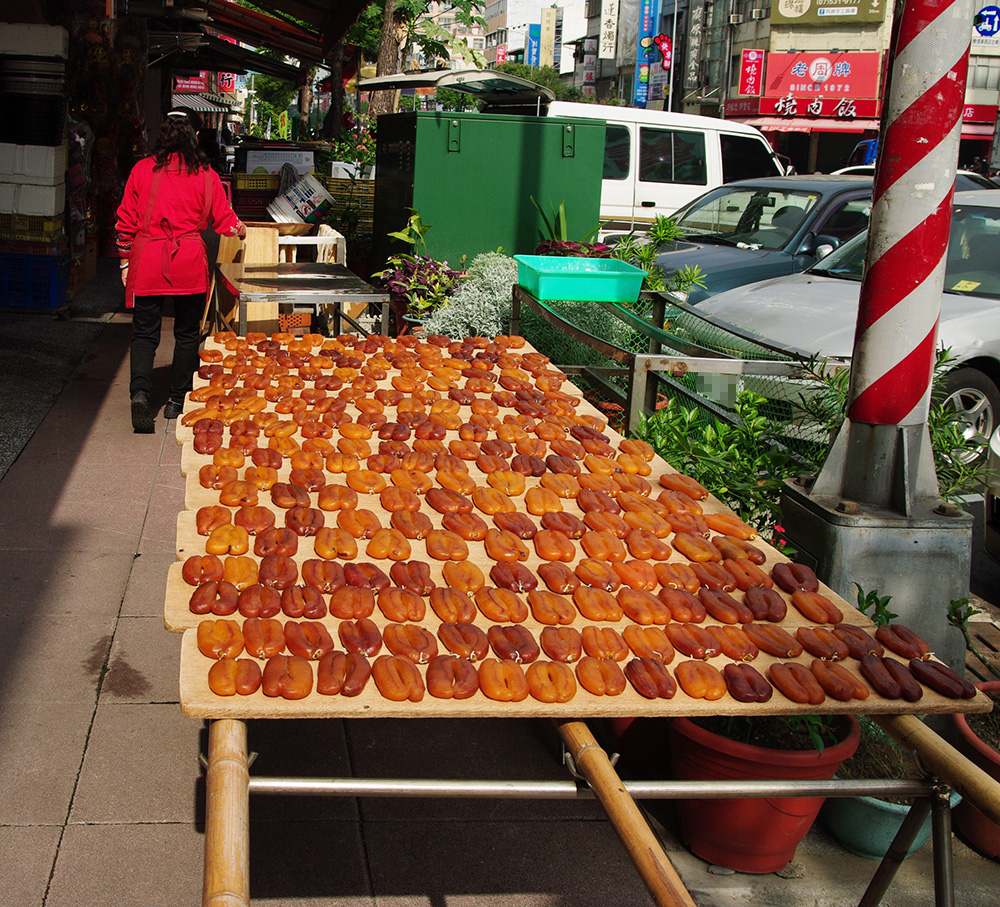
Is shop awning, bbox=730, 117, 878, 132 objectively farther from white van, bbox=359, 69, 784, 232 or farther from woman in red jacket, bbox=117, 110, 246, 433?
woman in red jacket, bbox=117, 110, 246, 433

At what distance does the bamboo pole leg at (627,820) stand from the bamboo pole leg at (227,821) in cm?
66

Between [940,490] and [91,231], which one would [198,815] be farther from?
[91,231]

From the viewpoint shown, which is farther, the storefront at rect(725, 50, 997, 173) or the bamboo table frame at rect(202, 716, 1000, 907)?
the storefront at rect(725, 50, 997, 173)

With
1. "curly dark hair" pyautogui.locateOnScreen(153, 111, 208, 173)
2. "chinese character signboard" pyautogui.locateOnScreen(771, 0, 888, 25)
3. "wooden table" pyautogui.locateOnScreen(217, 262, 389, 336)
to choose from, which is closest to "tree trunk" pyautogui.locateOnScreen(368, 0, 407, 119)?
"wooden table" pyautogui.locateOnScreen(217, 262, 389, 336)

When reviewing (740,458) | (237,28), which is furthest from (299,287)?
(237,28)

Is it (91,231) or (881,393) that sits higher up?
(91,231)

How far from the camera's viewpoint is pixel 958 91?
2.94 metres

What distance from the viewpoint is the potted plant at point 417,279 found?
6.99m

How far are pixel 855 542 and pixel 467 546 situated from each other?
4.27 feet

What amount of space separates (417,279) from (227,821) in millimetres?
5769

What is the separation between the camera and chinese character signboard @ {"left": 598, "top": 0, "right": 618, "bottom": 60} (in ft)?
202

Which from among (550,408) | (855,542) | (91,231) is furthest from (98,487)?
(91,231)

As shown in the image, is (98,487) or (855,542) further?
(98,487)

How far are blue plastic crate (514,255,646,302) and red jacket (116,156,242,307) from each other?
7.32ft
